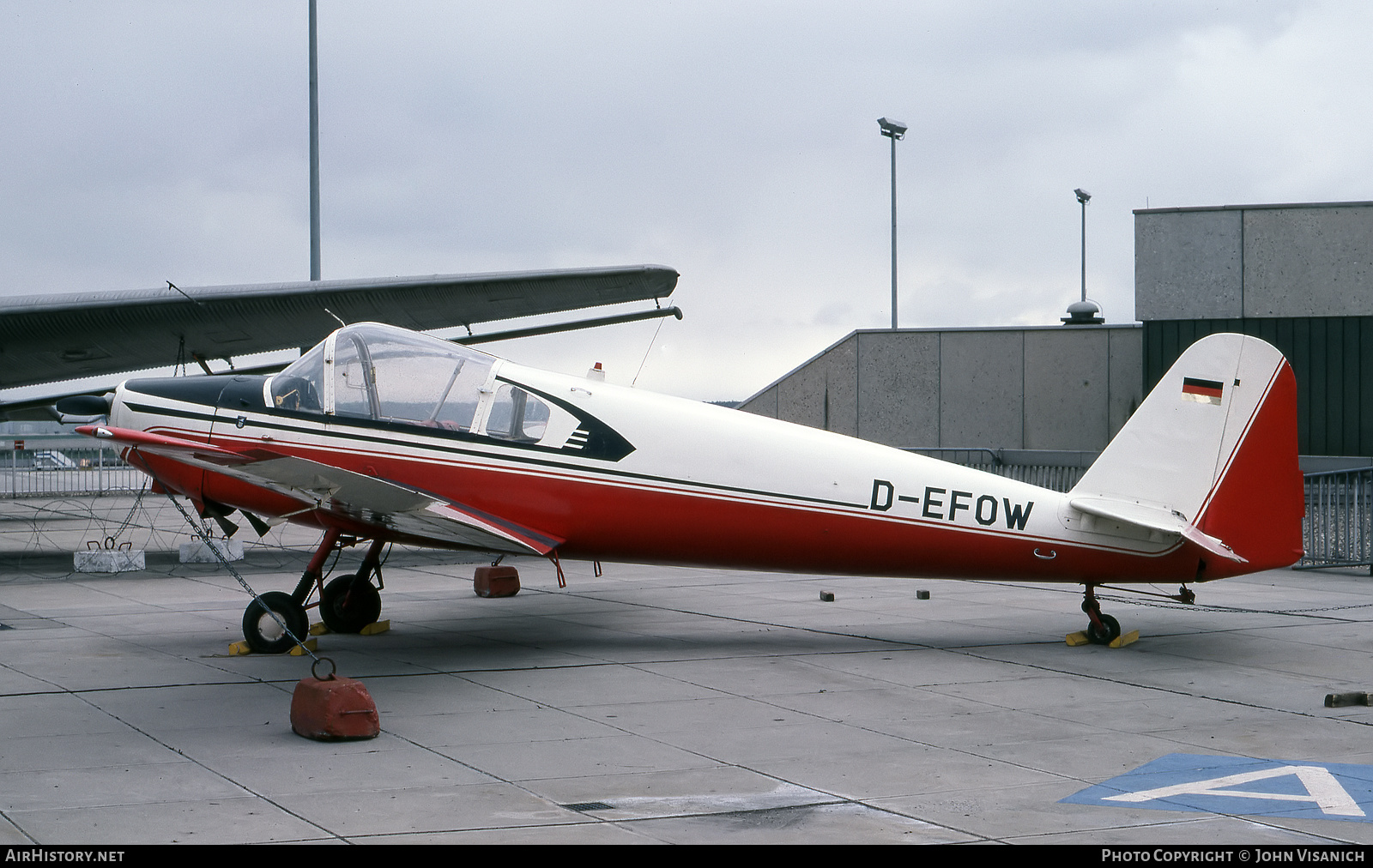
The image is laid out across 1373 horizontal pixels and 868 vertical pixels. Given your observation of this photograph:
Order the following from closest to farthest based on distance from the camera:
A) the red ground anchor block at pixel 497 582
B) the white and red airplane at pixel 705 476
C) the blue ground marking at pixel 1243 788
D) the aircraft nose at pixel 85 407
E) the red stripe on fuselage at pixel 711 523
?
the blue ground marking at pixel 1243 788 → the white and red airplane at pixel 705 476 → the red stripe on fuselage at pixel 711 523 → the aircraft nose at pixel 85 407 → the red ground anchor block at pixel 497 582

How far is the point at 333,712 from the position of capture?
263 inches

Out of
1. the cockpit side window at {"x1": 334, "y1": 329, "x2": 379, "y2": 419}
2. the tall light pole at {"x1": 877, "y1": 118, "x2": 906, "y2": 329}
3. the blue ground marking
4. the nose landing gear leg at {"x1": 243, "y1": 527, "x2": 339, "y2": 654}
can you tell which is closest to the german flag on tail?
the blue ground marking

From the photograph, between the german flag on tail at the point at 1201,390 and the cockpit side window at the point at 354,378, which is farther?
the cockpit side window at the point at 354,378

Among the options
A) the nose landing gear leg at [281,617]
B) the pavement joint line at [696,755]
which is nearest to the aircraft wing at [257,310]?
the nose landing gear leg at [281,617]

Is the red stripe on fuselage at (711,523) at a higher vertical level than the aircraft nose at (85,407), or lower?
lower

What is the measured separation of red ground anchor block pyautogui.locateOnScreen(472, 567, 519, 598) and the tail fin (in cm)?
635

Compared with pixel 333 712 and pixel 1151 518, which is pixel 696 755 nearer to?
pixel 333 712

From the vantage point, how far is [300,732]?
22.3 ft

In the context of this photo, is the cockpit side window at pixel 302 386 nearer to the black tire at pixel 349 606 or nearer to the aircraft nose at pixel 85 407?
the black tire at pixel 349 606

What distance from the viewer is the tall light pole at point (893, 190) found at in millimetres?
31750

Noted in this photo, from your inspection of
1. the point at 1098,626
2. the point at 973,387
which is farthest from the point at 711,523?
the point at 973,387

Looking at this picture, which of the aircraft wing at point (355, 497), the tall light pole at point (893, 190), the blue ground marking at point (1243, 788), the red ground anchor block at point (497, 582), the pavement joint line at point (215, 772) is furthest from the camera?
the tall light pole at point (893, 190)
